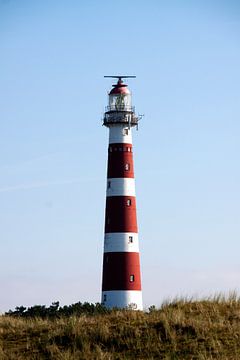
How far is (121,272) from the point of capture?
4819 cm

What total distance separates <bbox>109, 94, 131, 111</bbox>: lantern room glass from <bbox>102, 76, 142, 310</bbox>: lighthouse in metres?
2.71

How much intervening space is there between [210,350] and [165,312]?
2.83 meters

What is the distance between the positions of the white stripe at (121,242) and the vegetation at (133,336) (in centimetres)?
2364

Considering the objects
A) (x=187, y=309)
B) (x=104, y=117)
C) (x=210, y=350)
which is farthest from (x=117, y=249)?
(x=210, y=350)

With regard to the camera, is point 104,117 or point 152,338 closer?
point 152,338

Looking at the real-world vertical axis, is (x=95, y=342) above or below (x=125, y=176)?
below

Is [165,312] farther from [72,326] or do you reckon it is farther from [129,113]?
[129,113]

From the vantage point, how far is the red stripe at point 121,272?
4825cm

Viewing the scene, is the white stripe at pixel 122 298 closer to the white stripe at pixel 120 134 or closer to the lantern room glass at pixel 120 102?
the white stripe at pixel 120 134

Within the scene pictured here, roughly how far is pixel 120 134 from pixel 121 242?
6217mm

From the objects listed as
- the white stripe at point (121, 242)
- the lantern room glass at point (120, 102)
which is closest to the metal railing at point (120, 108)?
the lantern room glass at point (120, 102)

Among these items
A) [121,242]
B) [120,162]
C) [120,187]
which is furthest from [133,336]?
[120,162]

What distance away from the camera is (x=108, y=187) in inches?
1955

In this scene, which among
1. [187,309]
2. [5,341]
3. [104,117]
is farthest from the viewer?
[104,117]
